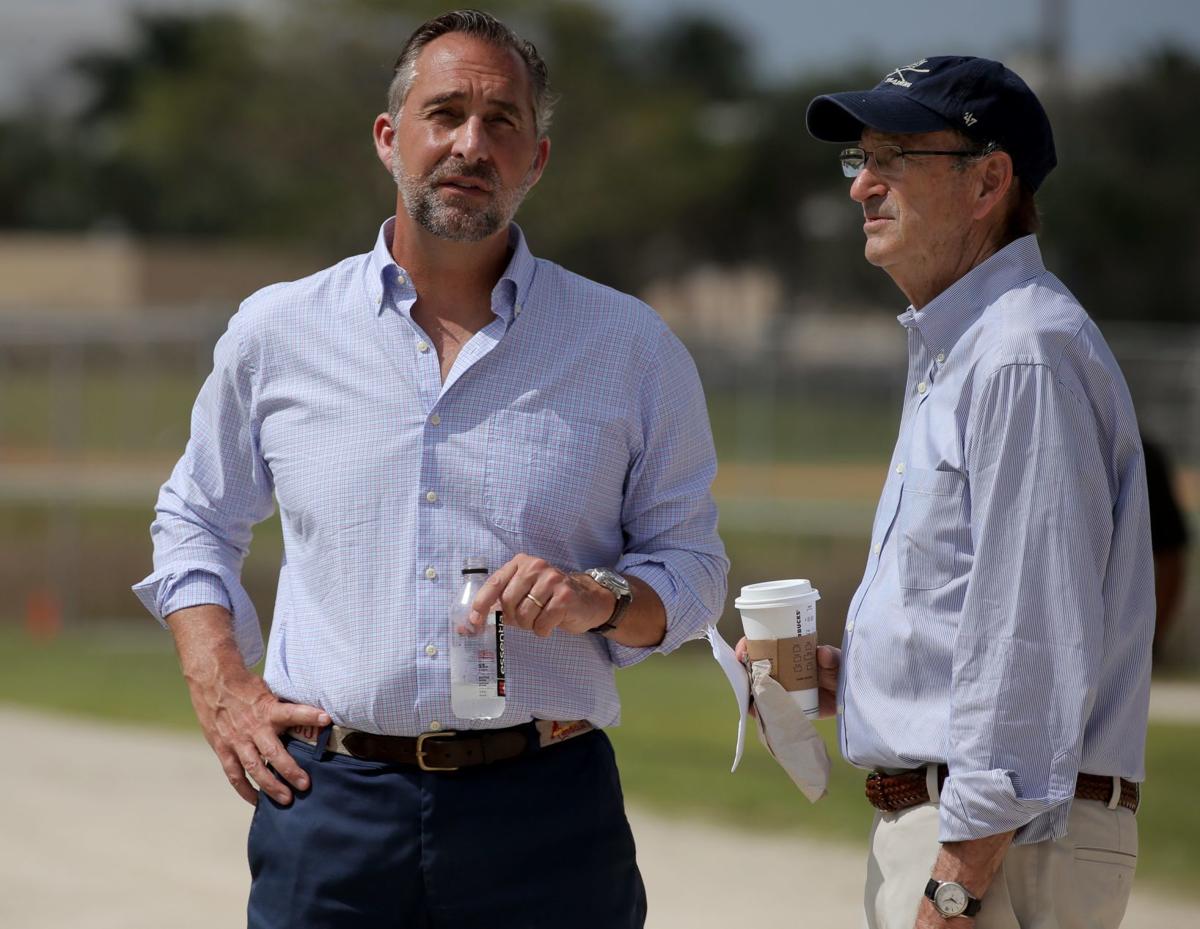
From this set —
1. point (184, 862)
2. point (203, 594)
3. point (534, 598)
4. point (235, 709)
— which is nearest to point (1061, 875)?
point (534, 598)

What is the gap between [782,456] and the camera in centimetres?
2877

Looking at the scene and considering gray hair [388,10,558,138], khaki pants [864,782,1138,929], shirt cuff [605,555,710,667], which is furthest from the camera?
gray hair [388,10,558,138]

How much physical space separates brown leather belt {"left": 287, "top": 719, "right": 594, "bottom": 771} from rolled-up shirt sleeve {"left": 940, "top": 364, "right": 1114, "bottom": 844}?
2.54ft

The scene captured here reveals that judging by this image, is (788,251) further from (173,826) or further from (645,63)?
(173,826)

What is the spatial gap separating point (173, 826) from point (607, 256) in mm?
52494

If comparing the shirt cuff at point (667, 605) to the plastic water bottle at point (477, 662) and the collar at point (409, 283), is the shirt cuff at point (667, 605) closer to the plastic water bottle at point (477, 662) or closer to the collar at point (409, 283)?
the plastic water bottle at point (477, 662)

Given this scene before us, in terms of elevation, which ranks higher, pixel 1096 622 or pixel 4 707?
pixel 1096 622

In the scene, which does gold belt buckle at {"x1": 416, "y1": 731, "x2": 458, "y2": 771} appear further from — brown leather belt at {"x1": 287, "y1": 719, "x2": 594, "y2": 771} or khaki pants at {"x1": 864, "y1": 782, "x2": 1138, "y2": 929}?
khaki pants at {"x1": 864, "y1": 782, "x2": 1138, "y2": 929}

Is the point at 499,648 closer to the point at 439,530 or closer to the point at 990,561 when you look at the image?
the point at 439,530

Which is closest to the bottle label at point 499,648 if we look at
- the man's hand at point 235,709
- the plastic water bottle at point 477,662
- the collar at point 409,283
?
the plastic water bottle at point 477,662

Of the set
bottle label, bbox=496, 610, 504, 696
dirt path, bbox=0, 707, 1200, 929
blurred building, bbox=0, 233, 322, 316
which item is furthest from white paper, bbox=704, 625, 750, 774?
blurred building, bbox=0, 233, 322, 316

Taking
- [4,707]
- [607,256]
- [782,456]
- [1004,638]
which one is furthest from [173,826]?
[607,256]

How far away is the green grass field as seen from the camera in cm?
809

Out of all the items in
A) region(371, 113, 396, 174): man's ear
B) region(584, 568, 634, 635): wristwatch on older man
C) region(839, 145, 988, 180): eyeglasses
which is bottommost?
region(584, 568, 634, 635): wristwatch on older man
